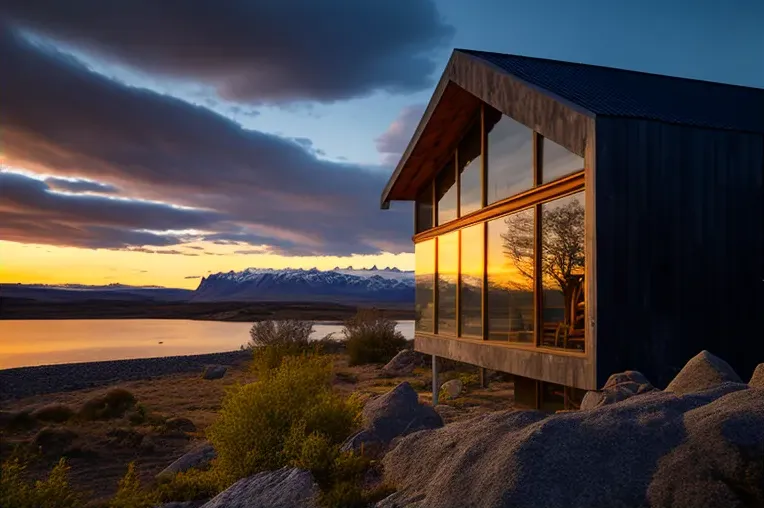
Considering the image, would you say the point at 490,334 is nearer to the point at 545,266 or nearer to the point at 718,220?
the point at 545,266

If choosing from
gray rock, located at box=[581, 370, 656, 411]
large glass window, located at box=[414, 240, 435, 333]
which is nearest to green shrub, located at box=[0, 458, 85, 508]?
gray rock, located at box=[581, 370, 656, 411]

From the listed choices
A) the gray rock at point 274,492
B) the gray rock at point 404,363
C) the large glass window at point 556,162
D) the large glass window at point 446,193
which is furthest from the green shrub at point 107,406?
the large glass window at point 556,162

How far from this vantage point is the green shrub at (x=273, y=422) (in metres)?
6.57

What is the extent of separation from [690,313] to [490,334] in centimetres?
341

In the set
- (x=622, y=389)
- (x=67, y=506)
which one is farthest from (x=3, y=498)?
(x=622, y=389)

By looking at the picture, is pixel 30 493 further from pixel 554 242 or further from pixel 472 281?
pixel 472 281

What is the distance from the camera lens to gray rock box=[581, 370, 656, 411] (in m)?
6.09

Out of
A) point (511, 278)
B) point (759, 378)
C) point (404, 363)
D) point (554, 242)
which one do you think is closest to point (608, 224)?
point (554, 242)

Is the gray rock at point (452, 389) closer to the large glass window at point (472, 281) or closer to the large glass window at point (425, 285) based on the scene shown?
the large glass window at point (425, 285)

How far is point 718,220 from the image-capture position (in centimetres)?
773

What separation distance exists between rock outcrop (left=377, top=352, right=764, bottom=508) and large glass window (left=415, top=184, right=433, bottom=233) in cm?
884

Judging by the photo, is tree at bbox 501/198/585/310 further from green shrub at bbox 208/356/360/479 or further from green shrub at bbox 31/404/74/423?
green shrub at bbox 31/404/74/423

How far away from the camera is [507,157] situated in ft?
32.3

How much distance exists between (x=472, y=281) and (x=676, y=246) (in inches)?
158
